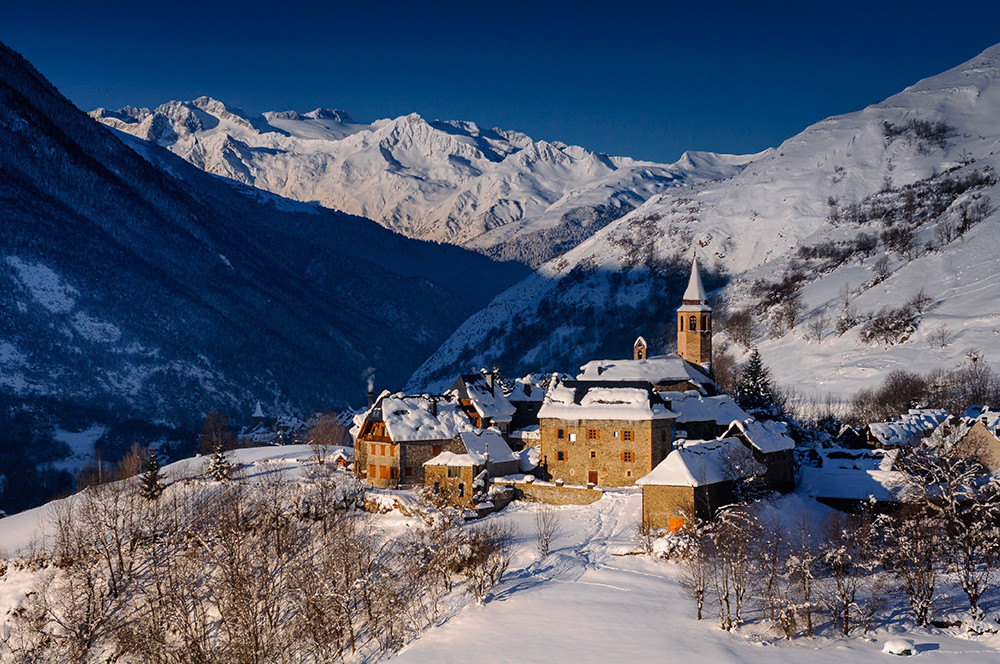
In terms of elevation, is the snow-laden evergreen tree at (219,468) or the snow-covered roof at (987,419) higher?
the snow-covered roof at (987,419)

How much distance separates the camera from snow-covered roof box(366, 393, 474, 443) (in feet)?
228

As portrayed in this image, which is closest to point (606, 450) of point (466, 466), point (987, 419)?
point (466, 466)

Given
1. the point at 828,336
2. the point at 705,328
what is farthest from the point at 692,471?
the point at 828,336

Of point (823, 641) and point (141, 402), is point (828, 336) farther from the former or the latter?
point (141, 402)

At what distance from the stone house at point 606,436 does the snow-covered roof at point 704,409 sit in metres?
4.81

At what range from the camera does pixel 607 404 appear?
6588 centimetres

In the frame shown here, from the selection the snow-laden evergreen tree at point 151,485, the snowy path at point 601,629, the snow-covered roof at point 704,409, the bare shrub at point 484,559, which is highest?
the snow-covered roof at point 704,409

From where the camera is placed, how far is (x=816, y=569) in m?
47.4

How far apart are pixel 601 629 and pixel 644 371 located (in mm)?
44440

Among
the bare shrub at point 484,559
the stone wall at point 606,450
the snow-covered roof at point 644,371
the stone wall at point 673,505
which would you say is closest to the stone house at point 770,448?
the stone wall at point 606,450

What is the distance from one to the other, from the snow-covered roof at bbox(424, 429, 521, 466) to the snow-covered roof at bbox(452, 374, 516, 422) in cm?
633

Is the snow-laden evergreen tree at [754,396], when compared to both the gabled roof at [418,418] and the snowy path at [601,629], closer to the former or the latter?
the gabled roof at [418,418]

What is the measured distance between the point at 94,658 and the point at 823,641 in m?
39.9

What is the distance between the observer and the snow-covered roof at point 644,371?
267 ft
